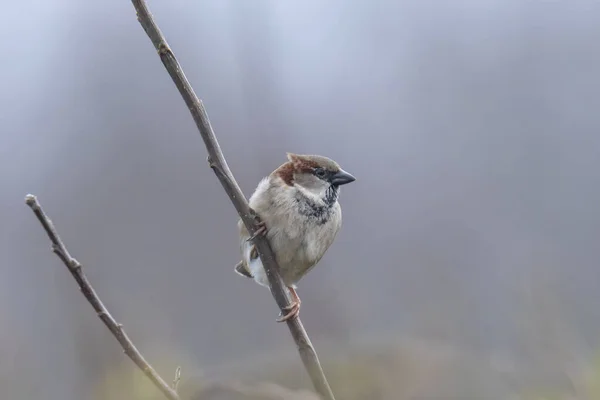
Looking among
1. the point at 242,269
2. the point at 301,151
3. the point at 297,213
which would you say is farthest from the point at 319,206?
the point at 301,151

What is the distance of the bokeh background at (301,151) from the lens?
3053 millimetres

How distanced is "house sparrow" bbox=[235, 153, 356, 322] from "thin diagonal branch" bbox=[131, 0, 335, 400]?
449 mm

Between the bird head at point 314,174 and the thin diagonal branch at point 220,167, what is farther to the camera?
the bird head at point 314,174

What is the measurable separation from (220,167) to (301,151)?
356 cm

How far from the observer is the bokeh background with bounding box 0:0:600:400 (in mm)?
3053

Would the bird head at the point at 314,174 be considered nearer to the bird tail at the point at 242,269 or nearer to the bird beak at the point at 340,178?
the bird beak at the point at 340,178

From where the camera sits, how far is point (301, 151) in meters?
4.73

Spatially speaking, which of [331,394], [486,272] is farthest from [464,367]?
[486,272]

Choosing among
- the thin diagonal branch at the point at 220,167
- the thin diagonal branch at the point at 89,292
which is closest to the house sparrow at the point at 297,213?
the thin diagonal branch at the point at 220,167

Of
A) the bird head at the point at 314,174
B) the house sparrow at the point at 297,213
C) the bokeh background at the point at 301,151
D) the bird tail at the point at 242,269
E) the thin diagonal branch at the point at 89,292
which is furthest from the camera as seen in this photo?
the bokeh background at the point at 301,151

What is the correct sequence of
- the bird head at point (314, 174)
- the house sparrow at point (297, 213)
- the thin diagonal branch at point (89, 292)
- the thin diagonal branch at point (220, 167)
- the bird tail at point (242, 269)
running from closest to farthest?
the thin diagonal branch at point (89, 292), the thin diagonal branch at point (220, 167), the house sparrow at point (297, 213), the bird head at point (314, 174), the bird tail at point (242, 269)

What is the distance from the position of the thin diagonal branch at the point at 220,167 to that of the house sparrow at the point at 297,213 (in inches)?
17.7

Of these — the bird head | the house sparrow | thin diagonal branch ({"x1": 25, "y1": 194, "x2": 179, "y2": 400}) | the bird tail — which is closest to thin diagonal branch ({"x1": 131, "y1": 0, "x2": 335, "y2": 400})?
thin diagonal branch ({"x1": 25, "y1": 194, "x2": 179, "y2": 400})

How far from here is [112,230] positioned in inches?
182
